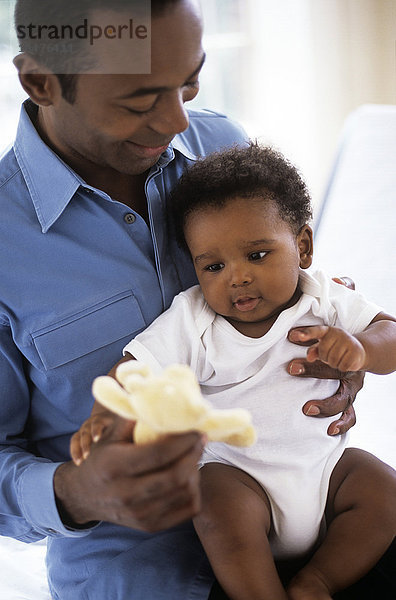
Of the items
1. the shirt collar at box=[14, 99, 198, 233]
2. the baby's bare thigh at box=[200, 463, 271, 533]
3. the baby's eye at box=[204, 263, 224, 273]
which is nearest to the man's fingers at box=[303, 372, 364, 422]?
the baby's bare thigh at box=[200, 463, 271, 533]

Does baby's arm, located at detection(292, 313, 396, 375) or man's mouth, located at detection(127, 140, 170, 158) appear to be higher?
man's mouth, located at detection(127, 140, 170, 158)

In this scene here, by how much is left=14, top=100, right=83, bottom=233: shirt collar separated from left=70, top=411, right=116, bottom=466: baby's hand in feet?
1.15

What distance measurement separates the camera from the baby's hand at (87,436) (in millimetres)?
820

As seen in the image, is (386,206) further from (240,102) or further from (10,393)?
(240,102)

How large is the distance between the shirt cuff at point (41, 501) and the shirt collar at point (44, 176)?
13.4 inches

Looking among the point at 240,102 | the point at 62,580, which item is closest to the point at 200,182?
the point at 62,580

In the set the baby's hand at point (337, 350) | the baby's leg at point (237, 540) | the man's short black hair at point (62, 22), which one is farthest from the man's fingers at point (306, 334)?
the man's short black hair at point (62, 22)

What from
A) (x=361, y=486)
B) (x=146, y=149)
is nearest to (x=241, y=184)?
(x=146, y=149)

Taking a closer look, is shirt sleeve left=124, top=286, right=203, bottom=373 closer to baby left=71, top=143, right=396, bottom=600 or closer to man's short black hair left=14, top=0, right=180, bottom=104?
baby left=71, top=143, right=396, bottom=600

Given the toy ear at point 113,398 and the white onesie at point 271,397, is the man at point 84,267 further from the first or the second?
the toy ear at point 113,398

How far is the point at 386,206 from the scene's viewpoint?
64.2 inches

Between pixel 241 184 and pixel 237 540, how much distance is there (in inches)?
19.5

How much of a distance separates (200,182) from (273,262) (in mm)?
163

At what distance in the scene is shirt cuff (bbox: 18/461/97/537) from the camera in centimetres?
96
